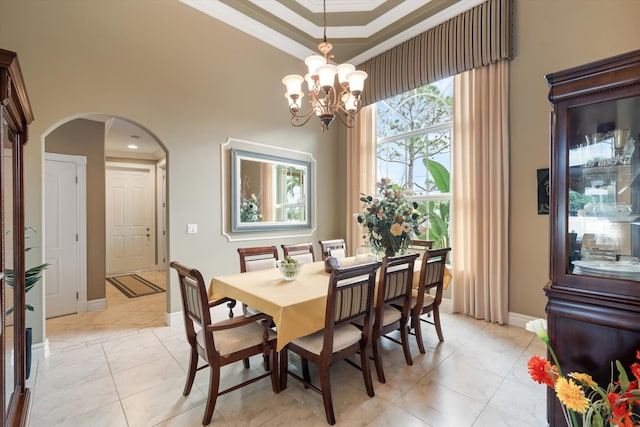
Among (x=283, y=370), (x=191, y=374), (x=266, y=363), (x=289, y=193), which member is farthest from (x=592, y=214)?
(x=289, y=193)

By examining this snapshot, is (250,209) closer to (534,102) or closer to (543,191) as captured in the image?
(543,191)

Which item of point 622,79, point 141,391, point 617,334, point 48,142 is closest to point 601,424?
point 617,334

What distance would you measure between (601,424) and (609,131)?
1.28 metres

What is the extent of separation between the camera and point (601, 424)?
1.12 meters

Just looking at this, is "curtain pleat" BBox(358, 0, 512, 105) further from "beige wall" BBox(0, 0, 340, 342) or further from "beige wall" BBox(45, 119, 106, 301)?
"beige wall" BBox(45, 119, 106, 301)

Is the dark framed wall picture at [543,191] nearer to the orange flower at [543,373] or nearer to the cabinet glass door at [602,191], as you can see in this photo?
the cabinet glass door at [602,191]

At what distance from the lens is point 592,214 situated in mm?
1496

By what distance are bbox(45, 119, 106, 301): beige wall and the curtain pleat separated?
398 cm

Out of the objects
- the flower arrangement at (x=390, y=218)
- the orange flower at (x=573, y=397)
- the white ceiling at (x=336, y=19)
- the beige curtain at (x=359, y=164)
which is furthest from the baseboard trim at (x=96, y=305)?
the orange flower at (x=573, y=397)

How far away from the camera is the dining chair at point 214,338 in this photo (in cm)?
181

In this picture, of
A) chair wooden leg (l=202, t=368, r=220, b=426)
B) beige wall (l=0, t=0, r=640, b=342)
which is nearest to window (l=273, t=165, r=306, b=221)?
beige wall (l=0, t=0, r=640, b=342)

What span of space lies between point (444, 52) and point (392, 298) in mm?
3226

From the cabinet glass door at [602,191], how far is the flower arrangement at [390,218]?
1.37 metres

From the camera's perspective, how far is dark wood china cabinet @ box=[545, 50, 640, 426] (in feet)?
4.43
